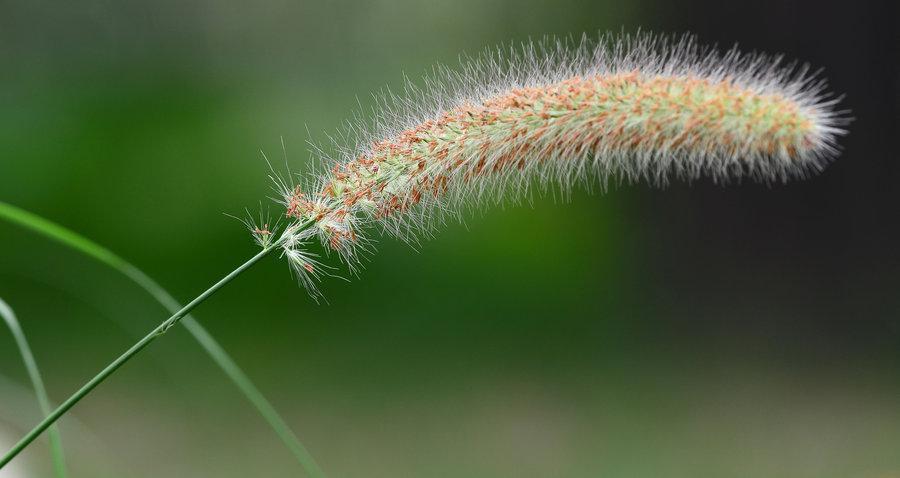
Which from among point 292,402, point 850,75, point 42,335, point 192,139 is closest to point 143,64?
point 192,139

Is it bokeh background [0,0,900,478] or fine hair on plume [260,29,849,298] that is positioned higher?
bokeh background [0,0,900,478]

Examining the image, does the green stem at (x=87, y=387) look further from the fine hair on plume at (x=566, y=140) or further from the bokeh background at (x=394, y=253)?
the bokeh background at (x=394, y=253)

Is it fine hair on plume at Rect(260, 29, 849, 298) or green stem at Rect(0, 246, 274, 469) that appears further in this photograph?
fine hair on plume at Rect(260, 29, 849, 298)

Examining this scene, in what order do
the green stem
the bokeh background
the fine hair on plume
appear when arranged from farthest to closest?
the bokeh background < the fine hair on plume < the green stem

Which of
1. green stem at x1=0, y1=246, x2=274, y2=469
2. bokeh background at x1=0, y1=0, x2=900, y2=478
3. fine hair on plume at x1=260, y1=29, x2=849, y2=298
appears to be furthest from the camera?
bokeh background at x1=0, y1=0, x2=900, y2=478

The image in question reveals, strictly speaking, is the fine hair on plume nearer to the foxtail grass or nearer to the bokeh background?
the foxtail grass

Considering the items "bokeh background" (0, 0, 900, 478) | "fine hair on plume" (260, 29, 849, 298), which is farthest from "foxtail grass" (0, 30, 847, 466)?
"bokeh background" (0, 0, 900, 478)

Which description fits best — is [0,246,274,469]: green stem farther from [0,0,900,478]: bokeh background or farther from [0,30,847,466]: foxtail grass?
[0,0,900,478]: bokeh background

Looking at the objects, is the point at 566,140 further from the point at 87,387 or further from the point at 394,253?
the point at 394,253

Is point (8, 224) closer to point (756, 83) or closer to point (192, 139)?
point (192, 139)
